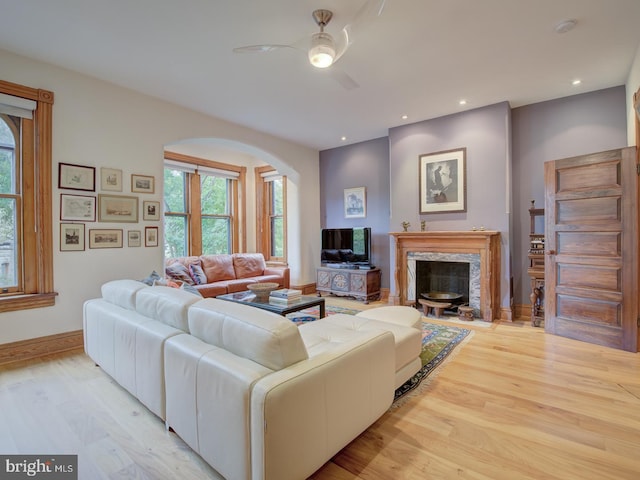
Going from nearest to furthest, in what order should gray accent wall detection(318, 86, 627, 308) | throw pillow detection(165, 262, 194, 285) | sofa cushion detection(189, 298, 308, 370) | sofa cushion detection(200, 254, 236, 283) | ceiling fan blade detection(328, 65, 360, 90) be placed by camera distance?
1. sofa cushion detection(189, 298, 308, 370)
2. ceiling fan blade detection(328, 65, 360, 90)
3. gray accent wall detection(318, 86, 627, 308)
4. throw pillow detection(165, 262, 194, 285)
5. sofa cushion detection(200, 254, 236, 283)

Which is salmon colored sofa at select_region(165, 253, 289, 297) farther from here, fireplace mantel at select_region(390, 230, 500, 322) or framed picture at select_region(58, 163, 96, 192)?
fireplace mantel at select_region(390, 230, 500, 322)

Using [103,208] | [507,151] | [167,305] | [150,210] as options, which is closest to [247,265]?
[150,210]

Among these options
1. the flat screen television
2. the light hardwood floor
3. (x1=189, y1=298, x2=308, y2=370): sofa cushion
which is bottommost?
the light hardwood floor

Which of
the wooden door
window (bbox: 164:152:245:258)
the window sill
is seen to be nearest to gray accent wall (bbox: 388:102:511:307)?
the wooden door

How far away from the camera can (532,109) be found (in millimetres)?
4156

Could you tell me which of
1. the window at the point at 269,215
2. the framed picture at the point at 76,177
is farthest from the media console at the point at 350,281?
the framed picture at the point at 76,177

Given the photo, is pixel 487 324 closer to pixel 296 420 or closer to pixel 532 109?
pixel 532 109

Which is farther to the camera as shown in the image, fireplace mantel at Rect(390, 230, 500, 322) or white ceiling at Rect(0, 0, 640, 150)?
fireplace mantel at Rect(390, 230, 500, 322)

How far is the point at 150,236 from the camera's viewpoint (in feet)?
12.6

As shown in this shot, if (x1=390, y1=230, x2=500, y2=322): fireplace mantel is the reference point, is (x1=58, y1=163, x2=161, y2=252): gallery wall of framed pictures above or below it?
above

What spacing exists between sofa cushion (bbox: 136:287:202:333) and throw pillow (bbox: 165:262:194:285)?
2.43 meters

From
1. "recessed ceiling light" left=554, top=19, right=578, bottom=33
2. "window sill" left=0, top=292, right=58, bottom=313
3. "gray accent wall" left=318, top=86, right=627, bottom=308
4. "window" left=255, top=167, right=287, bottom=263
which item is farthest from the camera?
"window" left=255, top=167, right=287, bottom=263

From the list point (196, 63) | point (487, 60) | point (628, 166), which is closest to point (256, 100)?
point (196, 63)

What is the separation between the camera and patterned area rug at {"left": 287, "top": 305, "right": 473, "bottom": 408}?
2.32 meters
